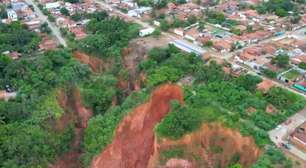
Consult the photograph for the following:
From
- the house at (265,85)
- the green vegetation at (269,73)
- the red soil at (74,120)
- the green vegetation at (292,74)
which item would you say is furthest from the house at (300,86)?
the red soil at (74,120)

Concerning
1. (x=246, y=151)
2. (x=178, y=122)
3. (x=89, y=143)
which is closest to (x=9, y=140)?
(x=89, y=143)

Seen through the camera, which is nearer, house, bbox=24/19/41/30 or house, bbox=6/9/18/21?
house, bbox=24/19/41/30

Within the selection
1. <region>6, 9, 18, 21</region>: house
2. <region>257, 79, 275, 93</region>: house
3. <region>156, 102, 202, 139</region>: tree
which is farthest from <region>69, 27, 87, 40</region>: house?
<region>257, 79, 275, 93</region>: house

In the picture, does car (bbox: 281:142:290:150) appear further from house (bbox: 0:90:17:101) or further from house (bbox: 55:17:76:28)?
house (bbox: 55:17:76:28)

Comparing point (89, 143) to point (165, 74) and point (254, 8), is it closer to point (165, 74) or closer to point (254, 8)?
point (165, 74)

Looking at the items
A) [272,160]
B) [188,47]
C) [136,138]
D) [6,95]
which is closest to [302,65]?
[188,47]

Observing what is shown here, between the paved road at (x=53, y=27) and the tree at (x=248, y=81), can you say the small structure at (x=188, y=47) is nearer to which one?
the tree at (x=248, y=81)
